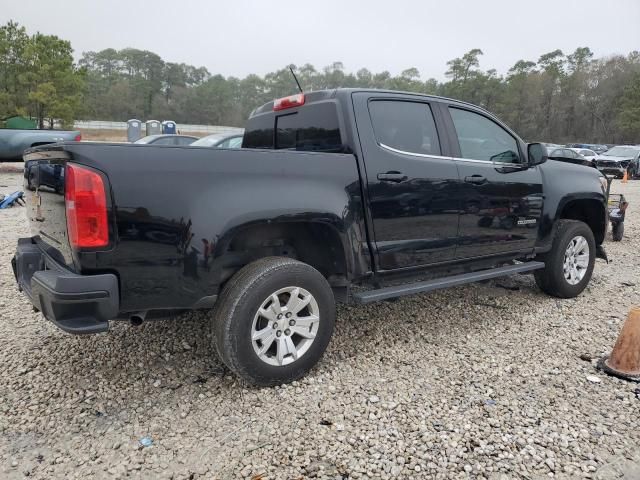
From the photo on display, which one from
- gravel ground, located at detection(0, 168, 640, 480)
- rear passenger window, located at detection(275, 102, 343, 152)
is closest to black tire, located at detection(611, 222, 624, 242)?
gravel ground, located at detection(0, 168, 640, 480)

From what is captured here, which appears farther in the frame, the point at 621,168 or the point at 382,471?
the point at 621,168

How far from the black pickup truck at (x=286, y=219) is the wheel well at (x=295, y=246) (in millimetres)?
10

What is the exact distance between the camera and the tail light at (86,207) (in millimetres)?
2348

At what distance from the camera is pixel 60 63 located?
32.2 metres

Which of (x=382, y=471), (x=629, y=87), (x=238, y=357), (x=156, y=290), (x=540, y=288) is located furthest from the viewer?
(x=629, y=87)

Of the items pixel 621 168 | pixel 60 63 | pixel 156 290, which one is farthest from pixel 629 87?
pixel 156 290

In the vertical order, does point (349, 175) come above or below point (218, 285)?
above

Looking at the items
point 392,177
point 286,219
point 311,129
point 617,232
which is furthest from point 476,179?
point 617,232

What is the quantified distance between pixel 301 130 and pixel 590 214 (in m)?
3.51

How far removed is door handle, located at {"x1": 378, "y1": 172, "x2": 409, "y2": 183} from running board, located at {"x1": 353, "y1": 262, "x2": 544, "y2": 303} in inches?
31.0

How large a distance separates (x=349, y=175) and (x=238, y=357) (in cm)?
137

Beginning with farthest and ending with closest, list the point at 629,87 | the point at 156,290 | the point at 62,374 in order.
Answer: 1. the point at 629,87
2. the point at 62,374
3. the point at 156,290

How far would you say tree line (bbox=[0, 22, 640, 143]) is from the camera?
32.1 meters

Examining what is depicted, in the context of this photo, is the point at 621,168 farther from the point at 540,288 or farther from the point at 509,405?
the point at 509,405
